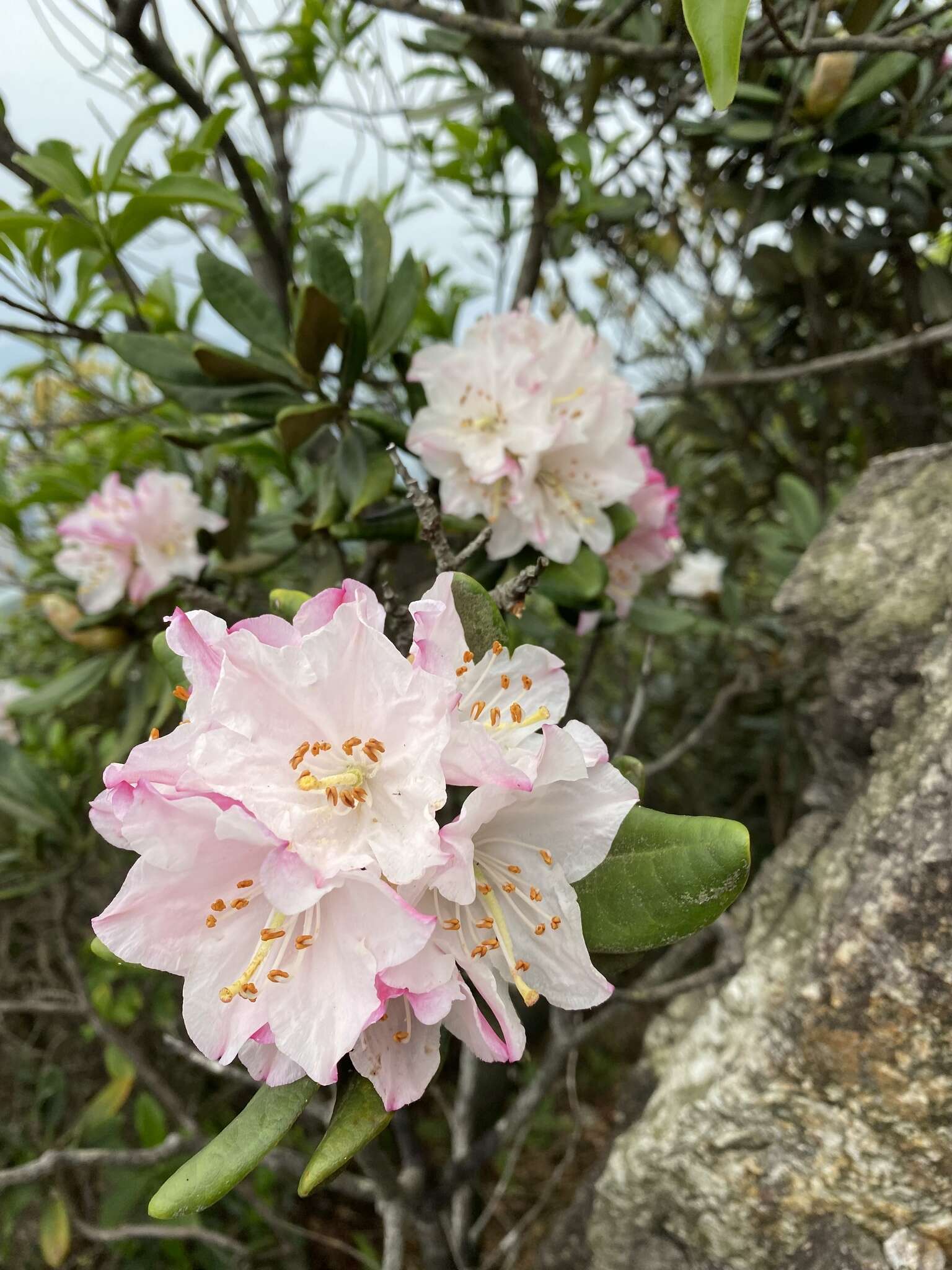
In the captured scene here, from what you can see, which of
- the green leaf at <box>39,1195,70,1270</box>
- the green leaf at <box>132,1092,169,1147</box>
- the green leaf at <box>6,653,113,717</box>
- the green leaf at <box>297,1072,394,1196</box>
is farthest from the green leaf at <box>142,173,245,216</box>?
the green leaf at <box>39,1195,70,1270</box>

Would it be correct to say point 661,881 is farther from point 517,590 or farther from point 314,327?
point 314,327

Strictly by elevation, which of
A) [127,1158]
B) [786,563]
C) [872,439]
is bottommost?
[127,1158]

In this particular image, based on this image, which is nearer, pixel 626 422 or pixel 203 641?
pixel 203 641

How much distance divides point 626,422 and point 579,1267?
1573 mm

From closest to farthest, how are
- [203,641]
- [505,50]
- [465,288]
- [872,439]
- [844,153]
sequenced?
1. [203,641]
2. [505,50]
3. [844,153]
4. [872,439]
5. [465,288]

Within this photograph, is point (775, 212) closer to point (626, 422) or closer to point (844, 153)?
point (844, 153)

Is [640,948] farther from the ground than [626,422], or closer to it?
closer to it

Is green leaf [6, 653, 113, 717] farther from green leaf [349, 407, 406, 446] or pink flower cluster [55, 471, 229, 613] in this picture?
green leaf [349, 407, 406, 446]

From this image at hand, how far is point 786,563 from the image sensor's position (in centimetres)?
221

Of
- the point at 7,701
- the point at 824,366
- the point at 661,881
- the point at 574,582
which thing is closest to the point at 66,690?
the point at 7,701

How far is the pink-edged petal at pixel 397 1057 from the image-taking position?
0.71 metres

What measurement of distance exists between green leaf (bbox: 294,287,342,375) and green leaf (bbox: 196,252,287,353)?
0.28ft

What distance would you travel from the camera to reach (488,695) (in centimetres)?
83

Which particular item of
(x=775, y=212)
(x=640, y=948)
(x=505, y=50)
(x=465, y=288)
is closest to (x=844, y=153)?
(x=775, y=212)
